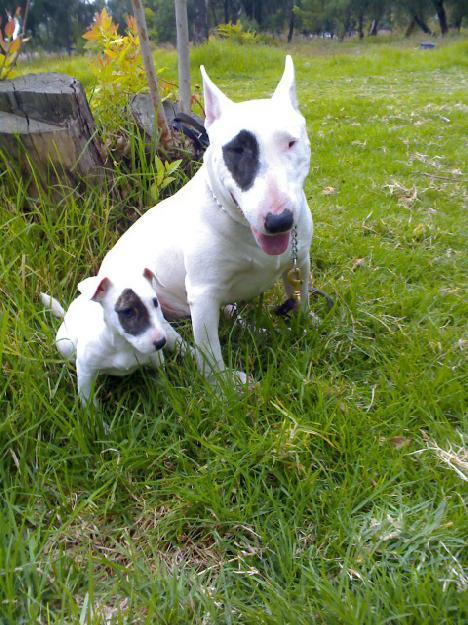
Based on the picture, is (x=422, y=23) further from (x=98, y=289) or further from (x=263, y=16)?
(x=98, y=289)

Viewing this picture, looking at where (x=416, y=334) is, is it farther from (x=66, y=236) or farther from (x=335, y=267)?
(x=66, y=236)

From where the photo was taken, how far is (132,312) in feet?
5.74

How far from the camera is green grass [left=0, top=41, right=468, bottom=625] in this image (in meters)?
1.39

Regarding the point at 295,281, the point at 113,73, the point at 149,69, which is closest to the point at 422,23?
the point at 113,73

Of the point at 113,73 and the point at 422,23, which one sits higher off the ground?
the point at 113,73

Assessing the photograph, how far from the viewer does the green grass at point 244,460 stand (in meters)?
1.39

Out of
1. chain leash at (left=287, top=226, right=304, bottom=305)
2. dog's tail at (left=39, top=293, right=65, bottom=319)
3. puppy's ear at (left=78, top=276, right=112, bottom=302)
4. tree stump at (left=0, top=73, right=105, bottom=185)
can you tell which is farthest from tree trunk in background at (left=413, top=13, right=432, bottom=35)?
puppy's ear at (left=78, top=276, right=112, bottom=302)

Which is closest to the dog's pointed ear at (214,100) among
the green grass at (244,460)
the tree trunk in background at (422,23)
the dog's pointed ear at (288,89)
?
the dog's pointed ear at (288,89)

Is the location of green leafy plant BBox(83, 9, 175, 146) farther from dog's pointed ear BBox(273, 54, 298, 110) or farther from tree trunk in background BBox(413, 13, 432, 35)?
tree trunk in background BBox(413, 13, 432, 35)

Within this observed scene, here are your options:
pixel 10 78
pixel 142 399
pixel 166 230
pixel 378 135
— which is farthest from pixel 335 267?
pixel 378 135

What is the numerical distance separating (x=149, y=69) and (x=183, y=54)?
15.0 inches

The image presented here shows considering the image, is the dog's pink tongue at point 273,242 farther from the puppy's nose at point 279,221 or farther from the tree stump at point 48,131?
the tree stump at point 48,131

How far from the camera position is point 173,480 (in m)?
1.73

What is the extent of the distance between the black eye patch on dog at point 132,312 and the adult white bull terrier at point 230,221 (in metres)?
0.19
